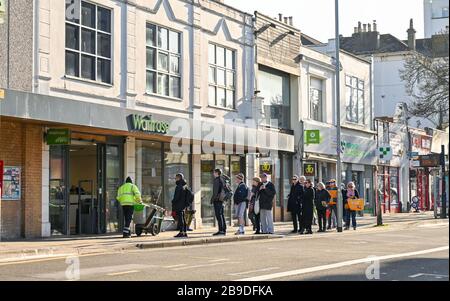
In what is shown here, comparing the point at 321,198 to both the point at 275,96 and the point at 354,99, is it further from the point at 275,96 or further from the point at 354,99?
the point at 354,99

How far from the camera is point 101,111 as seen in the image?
19922mm

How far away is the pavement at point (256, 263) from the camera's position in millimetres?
10719

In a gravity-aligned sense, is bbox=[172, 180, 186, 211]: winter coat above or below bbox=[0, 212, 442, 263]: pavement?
above

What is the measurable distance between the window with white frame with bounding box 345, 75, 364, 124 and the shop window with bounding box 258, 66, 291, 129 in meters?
6.82

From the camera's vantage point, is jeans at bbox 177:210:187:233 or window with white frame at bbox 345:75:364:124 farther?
window with white frame at bbox 345:75:364:124

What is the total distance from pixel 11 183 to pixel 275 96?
15.5 metres

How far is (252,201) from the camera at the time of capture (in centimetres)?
2272

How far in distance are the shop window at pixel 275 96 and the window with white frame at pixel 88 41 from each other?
9.92 m

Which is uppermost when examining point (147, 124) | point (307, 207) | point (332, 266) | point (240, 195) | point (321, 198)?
point (147, 124)

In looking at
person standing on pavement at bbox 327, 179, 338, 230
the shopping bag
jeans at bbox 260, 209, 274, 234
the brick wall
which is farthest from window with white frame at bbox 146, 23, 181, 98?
the shopping bag

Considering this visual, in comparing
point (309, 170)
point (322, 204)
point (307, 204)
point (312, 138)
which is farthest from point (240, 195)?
point (312, 138)

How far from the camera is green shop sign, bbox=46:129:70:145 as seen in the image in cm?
1931

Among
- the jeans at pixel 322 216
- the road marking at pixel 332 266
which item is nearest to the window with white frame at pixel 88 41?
the jeans at pixel 322 216

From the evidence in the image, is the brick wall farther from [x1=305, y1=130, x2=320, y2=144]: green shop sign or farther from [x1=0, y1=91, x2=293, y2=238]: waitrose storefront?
[x1=305, y1=130, x2=320, y2=144]: green shop sign
